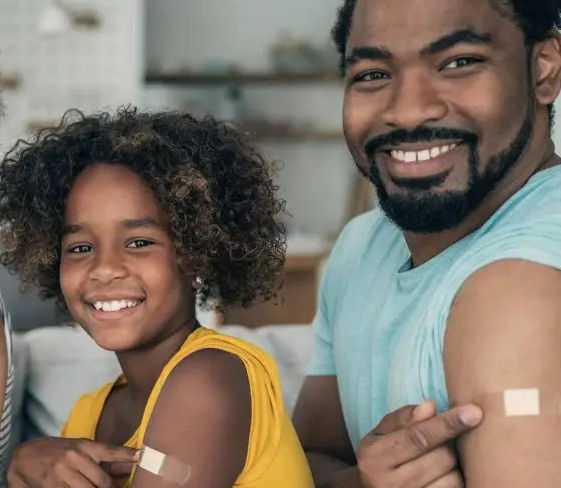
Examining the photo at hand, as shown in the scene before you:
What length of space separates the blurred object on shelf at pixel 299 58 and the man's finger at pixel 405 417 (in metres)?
3.89

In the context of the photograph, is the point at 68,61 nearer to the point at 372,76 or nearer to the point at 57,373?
the point at 57,373

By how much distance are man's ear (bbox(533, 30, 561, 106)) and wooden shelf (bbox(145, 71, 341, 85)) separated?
3.60 meters

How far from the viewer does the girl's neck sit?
139 centimetres

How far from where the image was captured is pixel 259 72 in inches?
192

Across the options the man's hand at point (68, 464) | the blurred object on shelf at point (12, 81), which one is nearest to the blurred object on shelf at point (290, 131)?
the blurred object on shelf at point (12, 81)

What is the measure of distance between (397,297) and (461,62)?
Answer: 0.31 meters

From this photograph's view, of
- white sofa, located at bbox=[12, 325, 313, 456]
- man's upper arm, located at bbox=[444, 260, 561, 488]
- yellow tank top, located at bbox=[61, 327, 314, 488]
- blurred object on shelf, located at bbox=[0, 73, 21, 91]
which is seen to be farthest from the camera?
blurred object on shelf, located at bbox=[0, 73, 21, 91]

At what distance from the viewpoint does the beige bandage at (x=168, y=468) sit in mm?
1162

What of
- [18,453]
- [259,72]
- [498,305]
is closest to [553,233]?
[498,305]

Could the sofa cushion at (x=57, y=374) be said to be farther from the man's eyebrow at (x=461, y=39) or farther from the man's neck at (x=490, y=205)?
the man's eyebrow at (x=461, y=39)

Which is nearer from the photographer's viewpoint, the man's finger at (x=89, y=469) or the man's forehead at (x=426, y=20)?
the man's forehead at (x=426, y=20)

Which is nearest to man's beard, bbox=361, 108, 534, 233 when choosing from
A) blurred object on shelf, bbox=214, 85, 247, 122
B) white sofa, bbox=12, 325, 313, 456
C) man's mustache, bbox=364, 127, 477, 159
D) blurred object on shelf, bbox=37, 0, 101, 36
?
man's mustache, bbox=364, 127, 477, 159

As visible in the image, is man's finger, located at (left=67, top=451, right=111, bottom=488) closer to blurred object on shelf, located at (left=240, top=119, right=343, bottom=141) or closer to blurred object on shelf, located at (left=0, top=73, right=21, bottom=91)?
blurred object on shelf, located at (left=0, top=73, right=21, bottom=91)

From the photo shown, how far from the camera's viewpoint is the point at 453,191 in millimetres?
1154
